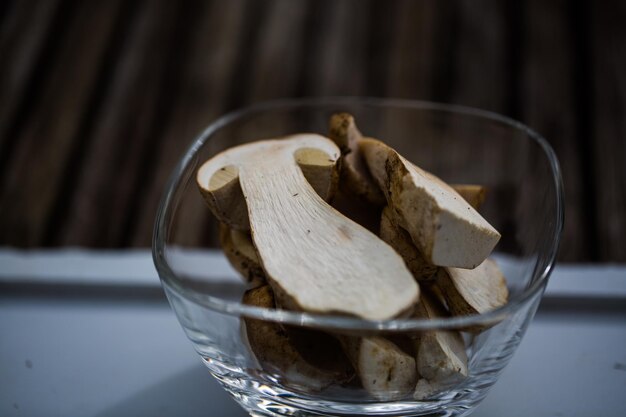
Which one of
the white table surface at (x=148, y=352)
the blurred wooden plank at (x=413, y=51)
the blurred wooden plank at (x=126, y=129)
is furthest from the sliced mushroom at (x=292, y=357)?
the blurred wooden plank at (x=413, y=51)

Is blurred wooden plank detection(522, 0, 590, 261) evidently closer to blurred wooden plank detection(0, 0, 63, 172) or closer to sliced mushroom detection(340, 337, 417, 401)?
sliced mushroom detection(340, 337, 417, 401)

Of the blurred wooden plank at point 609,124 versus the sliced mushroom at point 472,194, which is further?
the blurred wooden plank at point 609,124

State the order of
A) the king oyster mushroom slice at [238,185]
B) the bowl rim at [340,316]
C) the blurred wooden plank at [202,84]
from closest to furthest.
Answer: the bowl rim at [340,316] < the king oyster mushroom slice at [238,185] < the blurred wooden plank at [202,84]

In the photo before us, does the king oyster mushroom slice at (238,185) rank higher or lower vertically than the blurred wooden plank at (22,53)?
lower

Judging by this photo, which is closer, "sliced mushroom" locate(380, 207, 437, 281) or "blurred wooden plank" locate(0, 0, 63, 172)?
"sliced mushroom" locate(380, 207, 437, 281)

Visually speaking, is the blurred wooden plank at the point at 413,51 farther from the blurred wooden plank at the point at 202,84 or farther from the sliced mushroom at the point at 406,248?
the sliced mushroom at the point at 406,248

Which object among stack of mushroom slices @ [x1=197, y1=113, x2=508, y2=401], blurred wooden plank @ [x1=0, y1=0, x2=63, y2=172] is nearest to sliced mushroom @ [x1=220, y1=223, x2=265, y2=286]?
stack of mushroom slices @ [x1=197, y1=113, x2=508, y2=401]

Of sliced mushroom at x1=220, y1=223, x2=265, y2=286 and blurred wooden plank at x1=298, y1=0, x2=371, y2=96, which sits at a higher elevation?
blurred wooden plank at x1=298, y1=0, x2=371, y2=96
